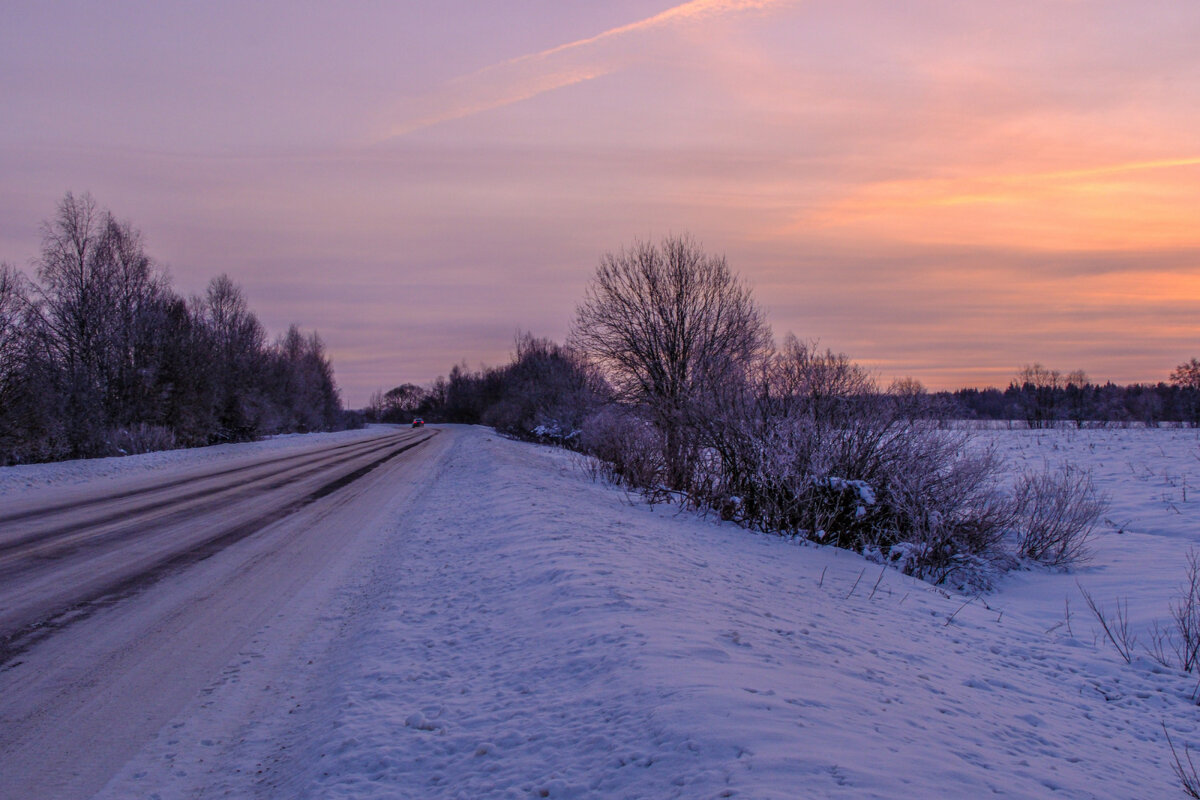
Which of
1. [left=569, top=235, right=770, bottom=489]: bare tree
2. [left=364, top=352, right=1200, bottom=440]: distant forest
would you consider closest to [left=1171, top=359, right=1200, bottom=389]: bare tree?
[left=364, top=352, right=1200, bottom=440]: distant forest

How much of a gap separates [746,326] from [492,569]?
17.0 meters

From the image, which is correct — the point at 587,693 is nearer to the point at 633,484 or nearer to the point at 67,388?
the point at 633,484

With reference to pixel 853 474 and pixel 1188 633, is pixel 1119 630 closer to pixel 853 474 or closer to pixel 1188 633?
pixel 1188 633

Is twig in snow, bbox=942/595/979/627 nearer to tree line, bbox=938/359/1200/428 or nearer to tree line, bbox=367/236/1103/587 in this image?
tree line, bbox=367/236/1103/587

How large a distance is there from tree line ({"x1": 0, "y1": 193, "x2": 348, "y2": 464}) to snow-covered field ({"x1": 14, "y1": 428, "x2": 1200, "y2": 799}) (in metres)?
20.8

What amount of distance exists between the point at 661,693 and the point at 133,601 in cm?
544

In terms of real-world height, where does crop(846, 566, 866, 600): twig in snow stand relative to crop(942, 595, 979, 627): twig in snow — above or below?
above

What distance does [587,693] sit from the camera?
13.8 ft

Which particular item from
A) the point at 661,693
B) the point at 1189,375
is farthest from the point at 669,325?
the point at 1189,375

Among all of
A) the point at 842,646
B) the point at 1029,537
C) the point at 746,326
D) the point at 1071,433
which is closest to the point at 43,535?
the point at 842,646

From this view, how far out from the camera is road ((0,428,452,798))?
3.85m

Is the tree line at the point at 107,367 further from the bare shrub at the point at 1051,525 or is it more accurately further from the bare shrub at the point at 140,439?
the bare shrub at the point at 1051,525

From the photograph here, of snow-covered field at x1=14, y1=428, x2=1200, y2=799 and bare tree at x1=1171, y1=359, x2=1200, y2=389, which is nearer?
snow-covered field at x1=14, y1=428, x2=1200, y2=799

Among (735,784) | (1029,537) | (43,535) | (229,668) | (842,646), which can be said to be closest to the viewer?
(735,784)
